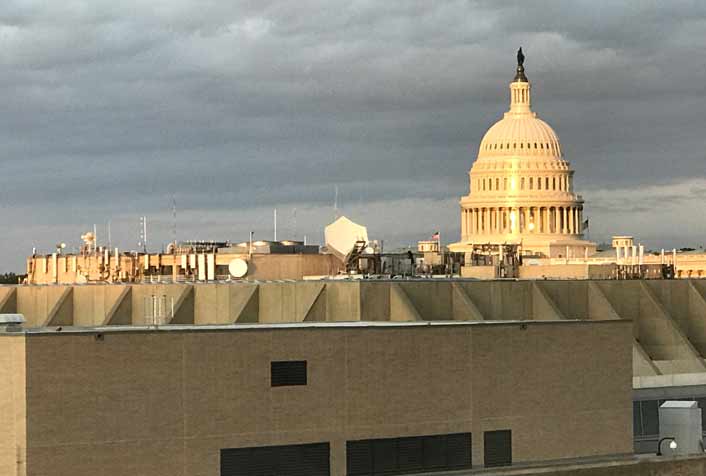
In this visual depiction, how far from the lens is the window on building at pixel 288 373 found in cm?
5381

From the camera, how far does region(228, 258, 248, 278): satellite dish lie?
10388 cm

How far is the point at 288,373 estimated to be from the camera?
2131 inches

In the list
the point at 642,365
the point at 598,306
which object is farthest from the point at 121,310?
the point at 642,365

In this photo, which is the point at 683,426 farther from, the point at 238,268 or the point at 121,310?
A: the point at 238,268

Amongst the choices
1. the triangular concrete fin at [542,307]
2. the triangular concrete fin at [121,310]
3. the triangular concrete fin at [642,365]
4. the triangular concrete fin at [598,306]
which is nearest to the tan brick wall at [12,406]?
the triangular concrete fin at [121,310]

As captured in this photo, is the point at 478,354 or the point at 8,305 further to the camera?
the point at 8,305

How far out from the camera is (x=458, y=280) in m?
83.5

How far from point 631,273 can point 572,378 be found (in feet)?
216

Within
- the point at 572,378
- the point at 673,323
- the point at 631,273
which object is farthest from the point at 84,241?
the point at 572,378

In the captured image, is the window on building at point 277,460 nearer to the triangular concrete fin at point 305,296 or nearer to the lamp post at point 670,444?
the lamp post at point 670,444

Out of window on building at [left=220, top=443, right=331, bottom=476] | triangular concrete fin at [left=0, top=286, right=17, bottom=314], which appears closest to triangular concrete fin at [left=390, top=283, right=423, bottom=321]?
window on building at [left=220, top=443, right=331, bottom=476]

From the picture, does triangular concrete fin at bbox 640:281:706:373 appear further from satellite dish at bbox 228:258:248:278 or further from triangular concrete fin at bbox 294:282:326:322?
satellite dish at bbox 228:258:248:278

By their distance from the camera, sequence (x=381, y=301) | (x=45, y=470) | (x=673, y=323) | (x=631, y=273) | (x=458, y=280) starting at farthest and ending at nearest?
(x=631, y=273) → (x=673, y=323) → (x=458, y=280) → (x=381, y=301) → (x=45, y=470)

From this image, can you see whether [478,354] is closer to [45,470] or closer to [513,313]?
[45,470]
